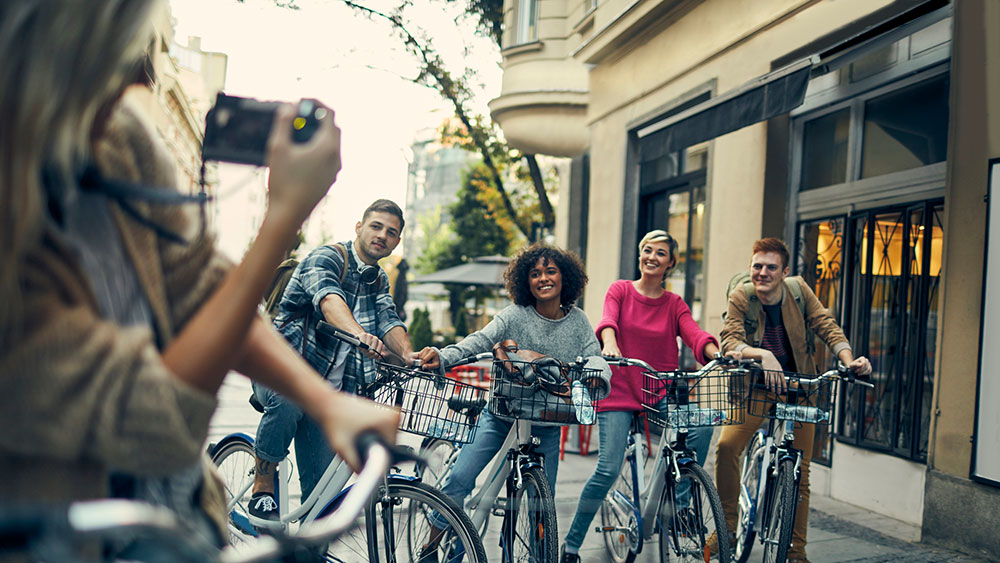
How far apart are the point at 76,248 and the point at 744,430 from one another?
439 centimetres

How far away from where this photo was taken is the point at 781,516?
167 inches

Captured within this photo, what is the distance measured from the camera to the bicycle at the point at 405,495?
3.18m

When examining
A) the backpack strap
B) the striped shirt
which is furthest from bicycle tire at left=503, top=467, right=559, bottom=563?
the striped shirt

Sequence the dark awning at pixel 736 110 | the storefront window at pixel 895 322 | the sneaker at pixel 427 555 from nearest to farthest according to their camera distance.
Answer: the sneaker at pixel 427 555 → the storefront window at pixel 895 322 → the dark awning at pixel 736 110

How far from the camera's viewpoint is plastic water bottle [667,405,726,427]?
4102mm

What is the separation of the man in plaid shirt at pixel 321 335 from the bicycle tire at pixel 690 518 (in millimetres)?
1555

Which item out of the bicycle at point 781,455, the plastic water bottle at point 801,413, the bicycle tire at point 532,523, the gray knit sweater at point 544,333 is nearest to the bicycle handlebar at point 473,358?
the gray knit sweater at point 544,333

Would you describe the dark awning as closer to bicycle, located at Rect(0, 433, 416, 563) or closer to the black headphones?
the black headphones

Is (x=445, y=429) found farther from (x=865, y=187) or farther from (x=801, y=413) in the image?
(x=865, y=187)

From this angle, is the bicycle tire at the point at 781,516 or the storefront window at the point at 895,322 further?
the storefront window at the point at 895,322

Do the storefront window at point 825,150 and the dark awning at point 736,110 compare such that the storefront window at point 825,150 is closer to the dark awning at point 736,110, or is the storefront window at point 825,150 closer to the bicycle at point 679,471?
the dark awning at point 736,110

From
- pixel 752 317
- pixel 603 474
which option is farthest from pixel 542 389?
pixel 752 317

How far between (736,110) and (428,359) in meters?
4.47

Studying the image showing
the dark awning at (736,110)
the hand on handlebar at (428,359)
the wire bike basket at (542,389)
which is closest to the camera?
the hand on handlebar at (428,359)
